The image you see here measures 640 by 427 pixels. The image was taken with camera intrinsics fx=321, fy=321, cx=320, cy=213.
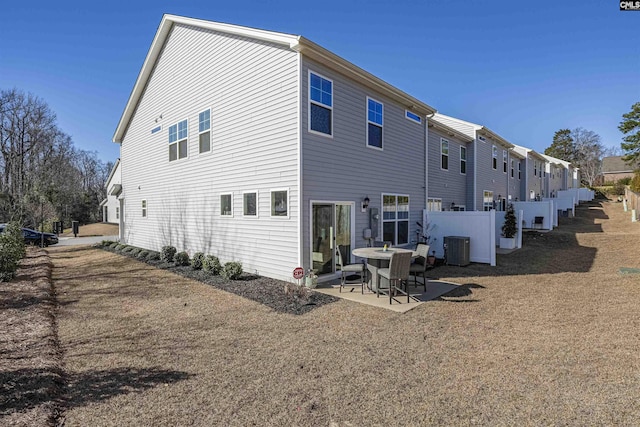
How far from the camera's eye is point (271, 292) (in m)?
7.30

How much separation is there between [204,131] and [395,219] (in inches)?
283

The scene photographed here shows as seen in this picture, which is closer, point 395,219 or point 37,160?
point 395,219

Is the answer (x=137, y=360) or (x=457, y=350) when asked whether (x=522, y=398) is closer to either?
(x=457, y=350)

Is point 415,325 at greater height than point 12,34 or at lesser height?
lesser

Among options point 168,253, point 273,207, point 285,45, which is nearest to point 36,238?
point 168,253

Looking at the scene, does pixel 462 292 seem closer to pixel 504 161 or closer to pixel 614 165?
pixel 504 161

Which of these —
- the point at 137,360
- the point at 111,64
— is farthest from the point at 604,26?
the point at 111,64

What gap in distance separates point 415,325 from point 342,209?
13.6 feet

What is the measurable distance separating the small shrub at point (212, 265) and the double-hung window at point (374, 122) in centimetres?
576

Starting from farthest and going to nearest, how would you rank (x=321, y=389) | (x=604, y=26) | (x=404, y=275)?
(x=604, y=26), (x=404, y=275), (x=321, y=389)

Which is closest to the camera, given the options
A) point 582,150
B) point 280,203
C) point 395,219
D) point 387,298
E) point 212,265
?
point 387,298

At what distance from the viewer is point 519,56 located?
1328cm

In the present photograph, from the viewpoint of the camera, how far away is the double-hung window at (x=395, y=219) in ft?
34.2

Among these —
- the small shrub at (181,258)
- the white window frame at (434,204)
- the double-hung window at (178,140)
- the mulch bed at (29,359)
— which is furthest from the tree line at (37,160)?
the white window frame at (434,204)
